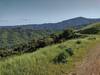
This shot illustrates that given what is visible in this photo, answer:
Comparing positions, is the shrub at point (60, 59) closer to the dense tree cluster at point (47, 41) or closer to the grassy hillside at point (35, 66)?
the grassy hillside at point (35, 66)

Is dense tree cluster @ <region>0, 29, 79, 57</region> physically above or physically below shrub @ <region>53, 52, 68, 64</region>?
A: below

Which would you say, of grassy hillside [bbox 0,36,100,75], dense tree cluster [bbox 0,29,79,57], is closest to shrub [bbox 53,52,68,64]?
grassy hillside [bbox 0,36,100,75]

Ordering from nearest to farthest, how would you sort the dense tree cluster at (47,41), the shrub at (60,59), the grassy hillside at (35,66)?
the grassy hillside at (35,66) < the shrub at (60,59) < the dense tree cluster at (47,41)

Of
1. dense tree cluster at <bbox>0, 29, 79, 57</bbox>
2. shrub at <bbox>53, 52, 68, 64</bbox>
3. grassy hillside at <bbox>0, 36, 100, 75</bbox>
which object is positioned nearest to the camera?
grassy hillside at <bbox>0, 36, 100, 75</bbox>

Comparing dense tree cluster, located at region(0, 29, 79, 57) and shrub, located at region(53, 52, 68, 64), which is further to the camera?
dense tree cluster, located at region(0, 29, 79, 57)

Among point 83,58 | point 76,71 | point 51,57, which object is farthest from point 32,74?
point 83,58

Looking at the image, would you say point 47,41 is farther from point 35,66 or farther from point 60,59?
point 35,66

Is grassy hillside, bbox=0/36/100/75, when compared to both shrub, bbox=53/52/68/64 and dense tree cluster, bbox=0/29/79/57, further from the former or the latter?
dense tree cluster, bbox=0/29/79/57

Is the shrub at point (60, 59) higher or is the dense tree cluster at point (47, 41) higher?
the shrub at point (60, 59)

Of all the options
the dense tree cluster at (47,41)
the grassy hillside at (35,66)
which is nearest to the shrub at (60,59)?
the grassy hillside at (35,66)

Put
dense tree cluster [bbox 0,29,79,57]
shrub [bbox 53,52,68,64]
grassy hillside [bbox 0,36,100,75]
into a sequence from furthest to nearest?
dense tree cluster [bbox 0,29,79,57] < shrub [bbox 53,52,68,64] < grassy hillside [bbox 0,36,100,75]

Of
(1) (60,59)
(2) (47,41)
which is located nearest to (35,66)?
(1) (60,59)

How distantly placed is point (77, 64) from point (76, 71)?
1817mm

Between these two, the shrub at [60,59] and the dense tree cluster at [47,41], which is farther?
the dense tree cluster at [47,41]
